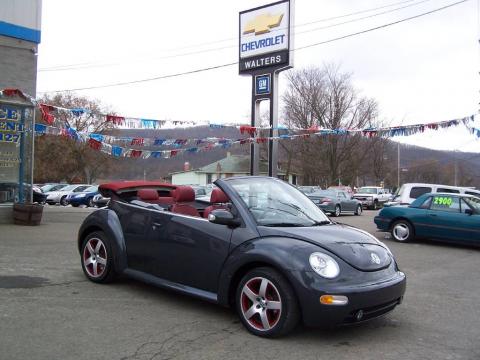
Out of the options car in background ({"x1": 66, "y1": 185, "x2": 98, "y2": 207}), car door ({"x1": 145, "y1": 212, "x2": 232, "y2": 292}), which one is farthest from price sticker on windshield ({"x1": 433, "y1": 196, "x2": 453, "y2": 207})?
car in background ({"x1": 66, "y1": 185, "x2": 98, "y2": 207})

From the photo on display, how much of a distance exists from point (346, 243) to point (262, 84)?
1831 cm

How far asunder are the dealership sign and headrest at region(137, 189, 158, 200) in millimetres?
15744

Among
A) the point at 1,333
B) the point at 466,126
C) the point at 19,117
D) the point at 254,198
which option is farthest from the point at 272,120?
the point at 1,333

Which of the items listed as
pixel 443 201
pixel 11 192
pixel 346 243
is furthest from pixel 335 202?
pixel 346 243

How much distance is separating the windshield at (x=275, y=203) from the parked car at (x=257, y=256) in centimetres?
1

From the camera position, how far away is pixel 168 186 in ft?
24.4

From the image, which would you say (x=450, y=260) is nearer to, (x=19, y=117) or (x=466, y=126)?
(x=466, y=126)

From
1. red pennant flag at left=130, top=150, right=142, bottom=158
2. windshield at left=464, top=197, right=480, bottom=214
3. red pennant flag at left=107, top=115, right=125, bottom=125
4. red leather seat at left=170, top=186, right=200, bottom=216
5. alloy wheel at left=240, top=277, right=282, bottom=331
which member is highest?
red pennant flag at left=107, top=115, right=125, bottom=125

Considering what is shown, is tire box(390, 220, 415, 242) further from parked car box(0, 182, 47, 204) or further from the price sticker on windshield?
parked car box(0, 182, 47, 204)

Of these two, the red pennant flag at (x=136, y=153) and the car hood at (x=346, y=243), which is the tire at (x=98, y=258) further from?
the red pennant flag at (x=136, y=153)

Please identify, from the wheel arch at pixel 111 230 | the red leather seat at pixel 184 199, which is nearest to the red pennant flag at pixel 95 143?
the wheel arch at pixel 111 230

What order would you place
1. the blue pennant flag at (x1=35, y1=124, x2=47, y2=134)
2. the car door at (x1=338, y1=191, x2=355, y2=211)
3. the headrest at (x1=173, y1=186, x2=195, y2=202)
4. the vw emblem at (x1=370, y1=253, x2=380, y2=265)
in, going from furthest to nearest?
the car door at (x1=338, y1=191, x2=355, y2=211) < the blue pennant flag at (x1=35, y1=124, x2=47, y2=134) < the headrest at (x1=173, y1=186, x2=195, y2=202) < the vw emblem at (x1=370, y1=253, x2=380, y2=265)

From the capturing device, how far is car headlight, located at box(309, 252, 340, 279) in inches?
180

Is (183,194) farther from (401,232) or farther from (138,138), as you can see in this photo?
(138,138)
